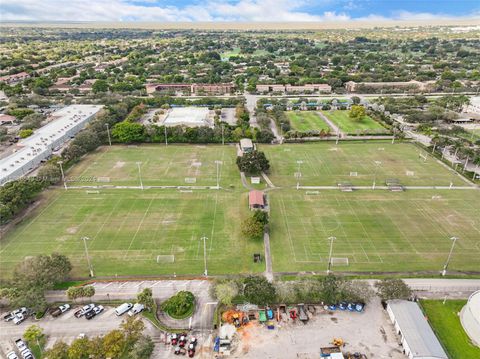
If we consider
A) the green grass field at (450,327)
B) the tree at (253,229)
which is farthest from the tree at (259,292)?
the green grass field at (450,327)

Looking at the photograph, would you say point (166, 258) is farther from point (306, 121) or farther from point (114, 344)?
point (306, 121)

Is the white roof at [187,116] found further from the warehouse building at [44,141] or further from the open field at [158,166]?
the warehouse building at [44,141]

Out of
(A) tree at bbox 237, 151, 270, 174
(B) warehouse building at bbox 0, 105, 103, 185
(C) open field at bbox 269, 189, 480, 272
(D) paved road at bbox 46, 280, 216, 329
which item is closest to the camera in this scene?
Answer: (D) paved road at bbox 46, 280, 216, 329

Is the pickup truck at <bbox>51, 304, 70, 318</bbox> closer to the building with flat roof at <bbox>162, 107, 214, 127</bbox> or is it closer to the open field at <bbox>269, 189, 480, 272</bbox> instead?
the open field at <bbox>269, 189, 480, 272</bbox>

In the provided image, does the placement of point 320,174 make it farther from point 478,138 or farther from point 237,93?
point 237,93

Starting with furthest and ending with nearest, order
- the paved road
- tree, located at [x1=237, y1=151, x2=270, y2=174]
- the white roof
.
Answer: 1. the white roof
2. tree, located at [x1=237, y1=151, x2=270, y2=174]
3. the paved road

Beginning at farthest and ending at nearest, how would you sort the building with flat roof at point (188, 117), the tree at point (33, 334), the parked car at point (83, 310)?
1. the building with flat roof at point (188, 117)
2. the parked car at point (83, 310)
3. the tree at point (33, 334)

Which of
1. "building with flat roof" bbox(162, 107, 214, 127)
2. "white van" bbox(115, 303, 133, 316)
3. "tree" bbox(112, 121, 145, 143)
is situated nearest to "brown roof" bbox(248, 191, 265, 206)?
"white van" bbox(115, 303, 133, 316)
